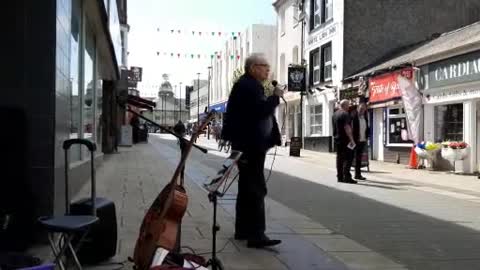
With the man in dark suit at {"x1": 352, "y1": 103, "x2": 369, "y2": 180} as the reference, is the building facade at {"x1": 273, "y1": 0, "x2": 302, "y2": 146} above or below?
above

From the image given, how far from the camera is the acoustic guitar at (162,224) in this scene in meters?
4.17

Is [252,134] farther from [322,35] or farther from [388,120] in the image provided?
[322,35]

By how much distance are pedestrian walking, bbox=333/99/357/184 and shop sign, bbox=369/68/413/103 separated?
7.76 meters

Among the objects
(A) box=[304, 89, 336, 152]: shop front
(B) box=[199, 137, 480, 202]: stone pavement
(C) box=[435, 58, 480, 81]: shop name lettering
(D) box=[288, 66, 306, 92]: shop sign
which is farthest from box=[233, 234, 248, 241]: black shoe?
(D) box=[288, 66, 306, 92]: shop sign

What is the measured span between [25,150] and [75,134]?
5.05m

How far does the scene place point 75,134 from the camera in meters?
10.4

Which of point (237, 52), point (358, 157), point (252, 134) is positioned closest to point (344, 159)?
point (358, 157)

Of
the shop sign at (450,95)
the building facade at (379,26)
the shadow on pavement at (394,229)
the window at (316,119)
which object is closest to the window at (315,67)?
the window at (316,119)

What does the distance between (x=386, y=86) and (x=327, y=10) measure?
30.4 feet

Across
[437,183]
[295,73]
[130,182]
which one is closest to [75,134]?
[130,182]

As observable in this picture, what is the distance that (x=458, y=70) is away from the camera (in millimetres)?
17672

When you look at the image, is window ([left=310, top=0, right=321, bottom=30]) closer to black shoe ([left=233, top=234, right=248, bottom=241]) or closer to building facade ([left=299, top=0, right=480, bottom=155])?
building facade ([left=299, top=0, right=480, bottom=155])

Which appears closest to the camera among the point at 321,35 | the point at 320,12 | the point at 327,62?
the point at 327,62

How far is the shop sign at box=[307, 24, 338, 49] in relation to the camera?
29.0 metres
